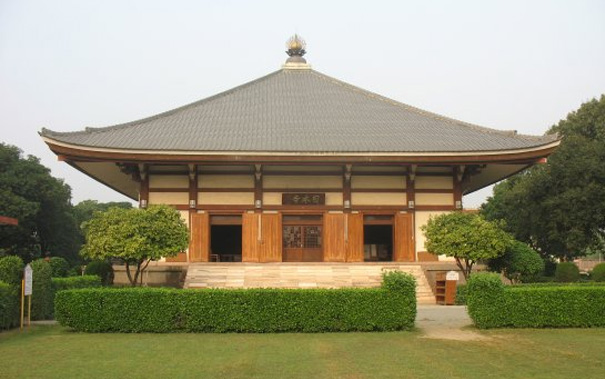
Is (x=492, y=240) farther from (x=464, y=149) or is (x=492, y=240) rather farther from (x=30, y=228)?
(x=30, y=228)

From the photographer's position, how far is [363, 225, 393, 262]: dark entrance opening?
27.3m

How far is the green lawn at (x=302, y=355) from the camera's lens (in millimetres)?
9242

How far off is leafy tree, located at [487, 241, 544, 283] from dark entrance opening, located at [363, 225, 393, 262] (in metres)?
5.56

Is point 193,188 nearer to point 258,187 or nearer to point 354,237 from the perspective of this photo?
point 258,187

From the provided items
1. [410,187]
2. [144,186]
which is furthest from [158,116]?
[410,187]

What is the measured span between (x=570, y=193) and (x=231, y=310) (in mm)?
25139

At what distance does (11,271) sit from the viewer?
14.9 metres

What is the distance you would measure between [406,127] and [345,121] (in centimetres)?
255

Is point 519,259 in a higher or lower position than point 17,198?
lower

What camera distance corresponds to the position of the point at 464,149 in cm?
2161

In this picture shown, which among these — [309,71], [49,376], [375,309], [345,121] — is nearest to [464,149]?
[345,121]

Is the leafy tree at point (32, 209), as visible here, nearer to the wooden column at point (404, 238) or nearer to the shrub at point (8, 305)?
the shrub at point (8, 305)

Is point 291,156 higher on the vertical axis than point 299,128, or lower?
lower

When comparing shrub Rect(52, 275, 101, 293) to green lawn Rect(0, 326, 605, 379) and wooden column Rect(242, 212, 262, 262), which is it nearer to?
green lawn Rect(0, 326, 605, 379)
